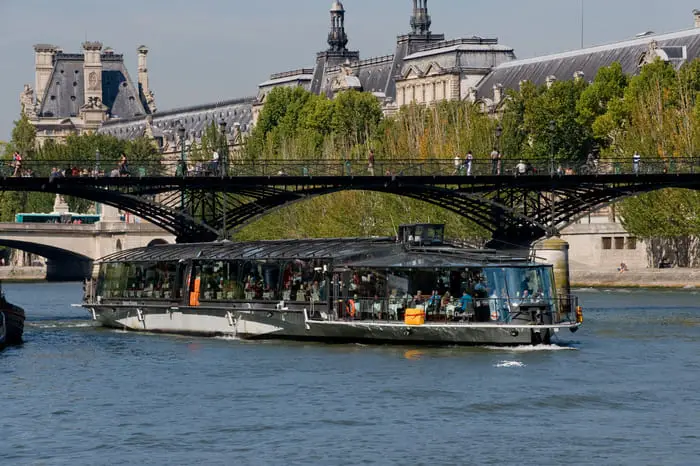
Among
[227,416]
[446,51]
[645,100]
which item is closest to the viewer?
[227,416]

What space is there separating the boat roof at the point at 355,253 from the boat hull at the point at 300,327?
2.05 meters

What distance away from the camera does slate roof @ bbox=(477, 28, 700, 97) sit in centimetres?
13475

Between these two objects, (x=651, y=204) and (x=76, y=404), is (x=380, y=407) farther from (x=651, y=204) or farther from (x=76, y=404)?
(x=651, y=204)

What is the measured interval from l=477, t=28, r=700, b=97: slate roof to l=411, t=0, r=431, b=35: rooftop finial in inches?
742

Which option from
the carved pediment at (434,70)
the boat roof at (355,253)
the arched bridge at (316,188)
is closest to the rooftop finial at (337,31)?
the carved pediment at (434,70)

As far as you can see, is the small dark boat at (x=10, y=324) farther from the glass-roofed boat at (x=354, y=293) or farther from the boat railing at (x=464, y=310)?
the boat railing at (x=464, y=310)

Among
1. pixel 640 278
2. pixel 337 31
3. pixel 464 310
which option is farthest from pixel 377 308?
pixel 337 31

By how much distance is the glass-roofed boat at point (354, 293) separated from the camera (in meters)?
57.7

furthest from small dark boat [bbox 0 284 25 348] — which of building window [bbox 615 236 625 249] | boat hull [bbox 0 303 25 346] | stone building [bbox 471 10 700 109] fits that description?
stone building [bbox 471 10 700 109]

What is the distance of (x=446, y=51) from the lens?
170625 mm

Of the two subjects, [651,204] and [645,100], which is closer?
[651,204]

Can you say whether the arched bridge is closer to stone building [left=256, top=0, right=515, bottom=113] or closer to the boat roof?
the boat roof

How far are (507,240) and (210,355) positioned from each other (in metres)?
33.3

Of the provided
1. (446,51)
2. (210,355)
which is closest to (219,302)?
(210,355)
